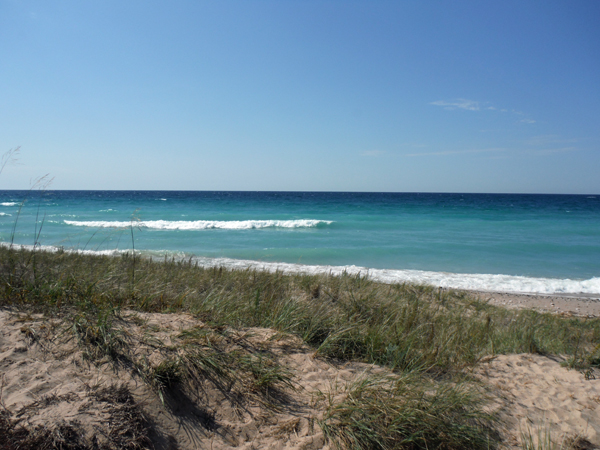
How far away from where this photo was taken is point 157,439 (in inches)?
89.6

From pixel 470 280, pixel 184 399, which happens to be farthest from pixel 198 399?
pixel 470 280

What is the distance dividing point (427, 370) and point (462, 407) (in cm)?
70

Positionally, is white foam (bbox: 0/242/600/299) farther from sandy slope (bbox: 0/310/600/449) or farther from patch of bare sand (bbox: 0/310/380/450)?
patch of bare sand (bbox: 0/310/380/450)

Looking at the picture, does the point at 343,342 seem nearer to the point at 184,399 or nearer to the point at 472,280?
the point at 184,399

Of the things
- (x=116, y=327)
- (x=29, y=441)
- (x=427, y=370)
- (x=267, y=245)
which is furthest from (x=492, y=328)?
(x=267, y=245)

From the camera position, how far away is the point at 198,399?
2.66 m

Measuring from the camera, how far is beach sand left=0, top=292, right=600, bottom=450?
226 cm

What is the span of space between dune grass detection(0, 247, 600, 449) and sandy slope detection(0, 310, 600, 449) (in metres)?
0.13

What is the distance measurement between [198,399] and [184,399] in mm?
106

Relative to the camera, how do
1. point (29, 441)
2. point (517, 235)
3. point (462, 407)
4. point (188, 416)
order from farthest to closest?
point (517, 235) < point (462, 407) < point (188, 416) < point (29, 441)

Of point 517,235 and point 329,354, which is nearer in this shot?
point 329,354

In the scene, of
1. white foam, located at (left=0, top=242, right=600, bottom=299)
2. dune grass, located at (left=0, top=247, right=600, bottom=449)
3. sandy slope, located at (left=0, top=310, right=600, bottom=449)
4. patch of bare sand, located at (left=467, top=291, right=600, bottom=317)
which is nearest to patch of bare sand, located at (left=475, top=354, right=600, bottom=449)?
sandy slope, located at (left=0, top=310, right=600, bottom=449)

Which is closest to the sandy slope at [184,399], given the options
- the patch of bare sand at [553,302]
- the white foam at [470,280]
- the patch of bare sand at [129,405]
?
the patch of bare sand at [129,405]

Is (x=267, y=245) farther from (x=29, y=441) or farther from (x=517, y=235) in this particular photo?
(x=517, y=235)
